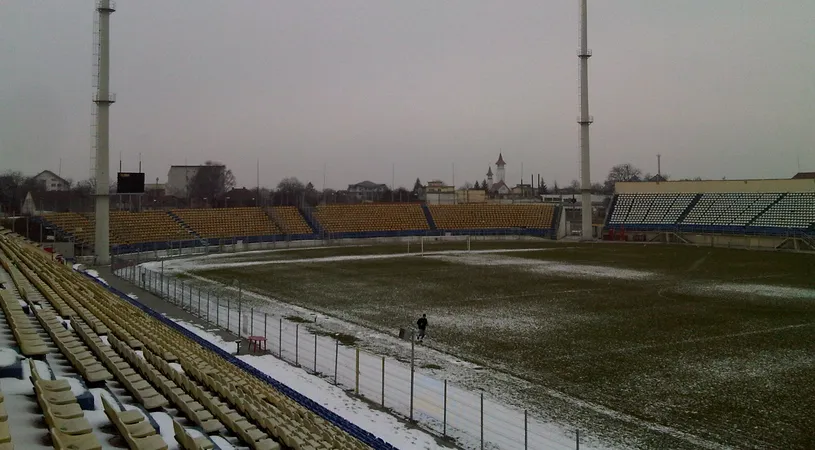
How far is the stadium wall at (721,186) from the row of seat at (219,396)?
2375 inches

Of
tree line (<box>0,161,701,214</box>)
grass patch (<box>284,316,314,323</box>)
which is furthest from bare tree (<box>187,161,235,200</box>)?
grass patch (<box>284,316,314,323</box>)

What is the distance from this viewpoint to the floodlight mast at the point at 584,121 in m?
57.8

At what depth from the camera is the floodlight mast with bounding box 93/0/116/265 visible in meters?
35.6

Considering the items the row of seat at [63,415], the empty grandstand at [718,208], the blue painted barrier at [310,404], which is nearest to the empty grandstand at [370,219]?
the empty grandstand at [718,208]

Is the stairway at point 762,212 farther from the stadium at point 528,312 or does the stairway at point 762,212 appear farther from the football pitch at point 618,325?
the football pitch at point 618,325

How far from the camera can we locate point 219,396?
943 cm

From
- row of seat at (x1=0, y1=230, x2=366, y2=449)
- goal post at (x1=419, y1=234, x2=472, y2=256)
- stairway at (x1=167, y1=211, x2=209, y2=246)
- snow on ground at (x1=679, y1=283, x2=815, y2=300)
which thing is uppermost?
stairway at (x1=167, y1=211, x2=209, y2=246)

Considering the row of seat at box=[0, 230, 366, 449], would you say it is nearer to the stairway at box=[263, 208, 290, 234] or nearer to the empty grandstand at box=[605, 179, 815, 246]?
the stairway at box=[263, 208, 290, 234]

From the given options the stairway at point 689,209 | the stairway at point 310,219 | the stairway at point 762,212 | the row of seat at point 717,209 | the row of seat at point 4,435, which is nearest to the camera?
the row of seat at point 4,435

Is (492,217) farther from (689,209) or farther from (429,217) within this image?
(689,209)

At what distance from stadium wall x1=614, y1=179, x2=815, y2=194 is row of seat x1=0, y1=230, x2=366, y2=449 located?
6031 centimetres

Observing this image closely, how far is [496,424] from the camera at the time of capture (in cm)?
1148

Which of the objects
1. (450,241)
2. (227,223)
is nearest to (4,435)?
(227,223)

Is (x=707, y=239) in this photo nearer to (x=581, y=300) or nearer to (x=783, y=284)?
(x=783, y=284)
